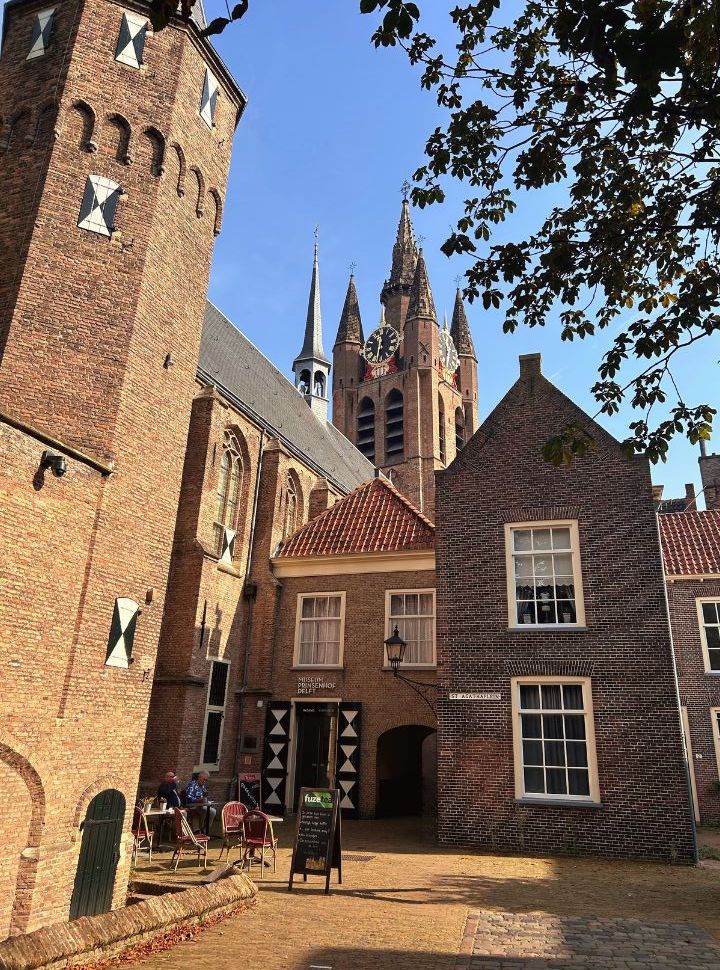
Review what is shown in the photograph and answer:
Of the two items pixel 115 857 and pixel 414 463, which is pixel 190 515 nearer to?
pixel 115 857

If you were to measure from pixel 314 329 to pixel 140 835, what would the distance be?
32.0 m

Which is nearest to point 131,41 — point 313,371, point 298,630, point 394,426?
point 298,630

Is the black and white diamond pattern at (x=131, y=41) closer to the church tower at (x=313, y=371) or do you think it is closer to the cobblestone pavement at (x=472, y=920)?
the cobblestone pavement at (x=472, y=920)

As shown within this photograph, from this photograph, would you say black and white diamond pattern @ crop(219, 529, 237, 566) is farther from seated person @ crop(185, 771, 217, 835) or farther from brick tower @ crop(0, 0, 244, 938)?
brick tower @ crop(0, 0, 244, 938)

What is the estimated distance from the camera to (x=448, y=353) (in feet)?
163

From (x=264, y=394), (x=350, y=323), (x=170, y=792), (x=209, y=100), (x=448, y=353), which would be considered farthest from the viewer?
(x=350, y=323)

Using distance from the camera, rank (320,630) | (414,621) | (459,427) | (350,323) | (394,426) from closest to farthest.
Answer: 1. (414,621)
2. (320,630)
3. (394,426)
4. (459,427)
5. (350,323)

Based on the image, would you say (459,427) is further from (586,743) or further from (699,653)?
(586,743)

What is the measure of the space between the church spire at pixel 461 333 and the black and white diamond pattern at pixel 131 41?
3985 cm

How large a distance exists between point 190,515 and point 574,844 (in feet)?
35.9

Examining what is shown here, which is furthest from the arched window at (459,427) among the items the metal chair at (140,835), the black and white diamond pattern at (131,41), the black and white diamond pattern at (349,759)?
the metal chair at (140,835)

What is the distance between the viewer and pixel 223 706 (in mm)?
18094

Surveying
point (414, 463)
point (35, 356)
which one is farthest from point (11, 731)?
point (414, 463)

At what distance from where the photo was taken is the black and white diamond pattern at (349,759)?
16.9 m
